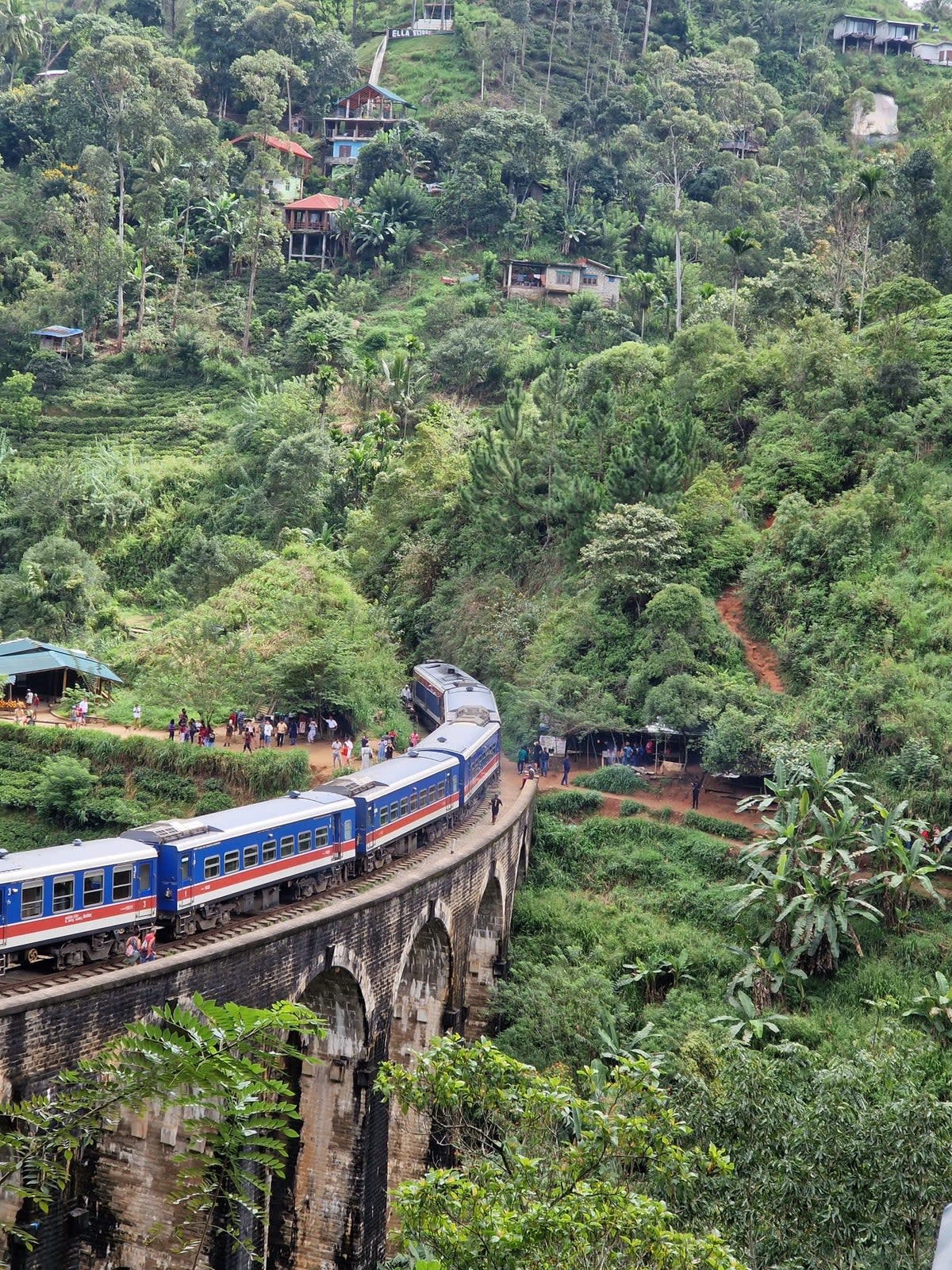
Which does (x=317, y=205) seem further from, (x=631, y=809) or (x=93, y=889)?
(x=93, y=889)

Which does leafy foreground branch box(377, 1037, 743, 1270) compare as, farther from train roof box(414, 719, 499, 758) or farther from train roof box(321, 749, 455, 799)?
train roof box(414, 719, 499, 758)

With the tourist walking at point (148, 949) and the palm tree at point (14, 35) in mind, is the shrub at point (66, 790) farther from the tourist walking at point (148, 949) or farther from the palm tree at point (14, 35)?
the palm tree at point (14, 35)

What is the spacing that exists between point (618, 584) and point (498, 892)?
483 inches

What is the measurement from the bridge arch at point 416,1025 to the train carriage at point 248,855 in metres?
2.72

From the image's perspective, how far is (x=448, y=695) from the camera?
1612 inches

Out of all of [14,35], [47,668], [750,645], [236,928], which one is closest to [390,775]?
[236,928]

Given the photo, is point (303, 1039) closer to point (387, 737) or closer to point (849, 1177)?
point (849, 1177)

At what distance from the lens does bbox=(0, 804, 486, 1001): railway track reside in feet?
62.7

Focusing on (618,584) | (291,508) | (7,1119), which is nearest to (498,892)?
(618,584)

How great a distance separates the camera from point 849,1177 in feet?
57.0

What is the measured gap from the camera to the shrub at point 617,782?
40.5 m

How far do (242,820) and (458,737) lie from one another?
38.4ft

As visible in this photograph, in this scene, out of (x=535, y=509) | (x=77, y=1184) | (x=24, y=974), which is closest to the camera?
(x=24, y=974)

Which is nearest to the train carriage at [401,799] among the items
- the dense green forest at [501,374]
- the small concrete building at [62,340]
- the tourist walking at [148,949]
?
the tourist walking at [148,949]
